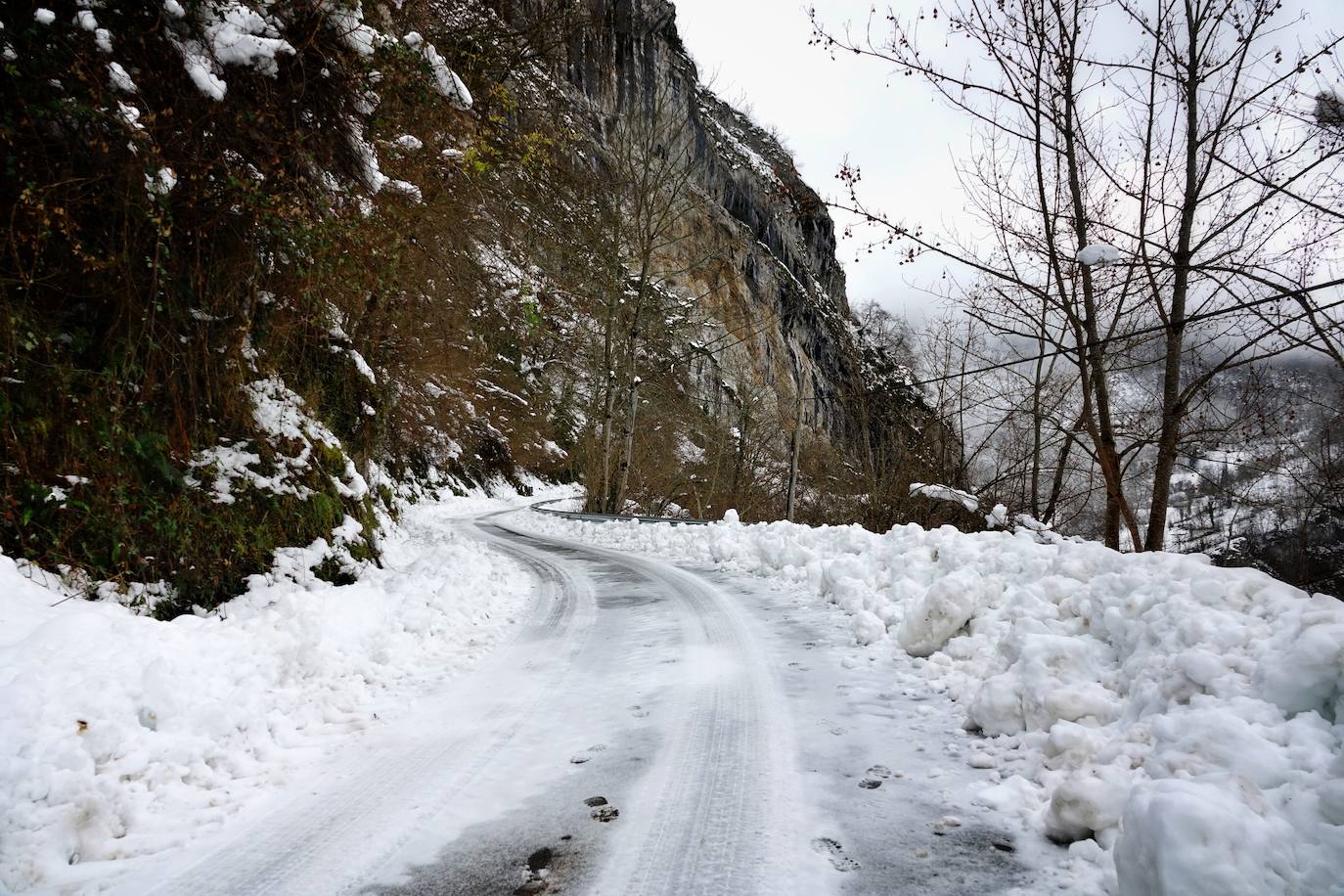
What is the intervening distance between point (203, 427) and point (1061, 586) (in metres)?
6.99

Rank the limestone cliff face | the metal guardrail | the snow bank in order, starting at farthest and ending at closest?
the limestone cliff face < the metal guardrail < the snow bank

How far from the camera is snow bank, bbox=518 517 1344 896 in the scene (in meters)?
1.85

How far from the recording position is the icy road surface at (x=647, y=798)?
235cm

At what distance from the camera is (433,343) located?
12.3 meters

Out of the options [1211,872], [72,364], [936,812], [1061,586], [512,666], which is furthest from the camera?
[512,666]

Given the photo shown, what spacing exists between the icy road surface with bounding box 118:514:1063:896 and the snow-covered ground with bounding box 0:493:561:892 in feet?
0.96

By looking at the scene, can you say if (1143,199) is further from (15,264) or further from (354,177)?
(15,264)

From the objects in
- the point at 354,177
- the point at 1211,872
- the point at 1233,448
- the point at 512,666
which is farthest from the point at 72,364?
the point at 1233,448

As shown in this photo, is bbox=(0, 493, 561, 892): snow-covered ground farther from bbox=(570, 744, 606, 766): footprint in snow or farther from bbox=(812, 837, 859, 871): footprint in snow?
bbox=(812, 837, 859, 871): footprint in snow

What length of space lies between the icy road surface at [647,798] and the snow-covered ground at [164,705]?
29 cm

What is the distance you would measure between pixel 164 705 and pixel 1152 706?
4647mm

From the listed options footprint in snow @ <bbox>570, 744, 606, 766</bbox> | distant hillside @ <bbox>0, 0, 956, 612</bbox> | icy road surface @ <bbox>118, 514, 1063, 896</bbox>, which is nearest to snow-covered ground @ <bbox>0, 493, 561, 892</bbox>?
icy road surface @ <bbox>118, 514, 1063, 896</bbox>

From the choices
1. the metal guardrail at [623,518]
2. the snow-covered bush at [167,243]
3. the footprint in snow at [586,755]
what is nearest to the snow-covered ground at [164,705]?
the snow-covered bush at [167,243]

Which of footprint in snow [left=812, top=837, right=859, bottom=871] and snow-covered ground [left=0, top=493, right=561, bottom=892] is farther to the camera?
snow-covered ground [left=0, top=493, right=561, bottom=892]
